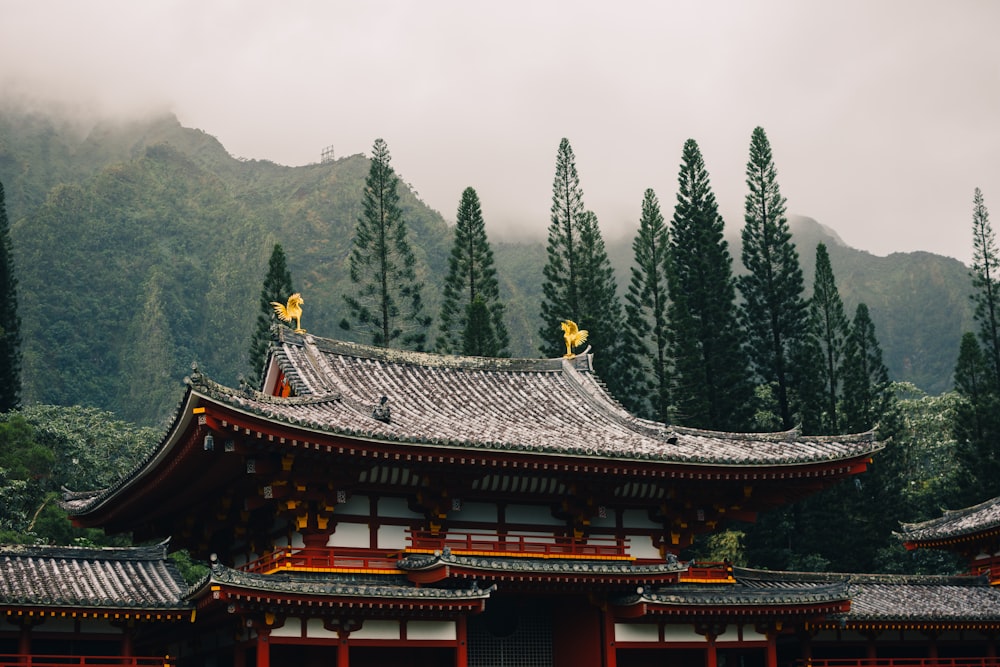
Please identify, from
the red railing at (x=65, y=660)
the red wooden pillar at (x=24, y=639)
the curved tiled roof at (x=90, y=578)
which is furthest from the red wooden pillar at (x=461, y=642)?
the red wooden pillar at (x=24, y=639)

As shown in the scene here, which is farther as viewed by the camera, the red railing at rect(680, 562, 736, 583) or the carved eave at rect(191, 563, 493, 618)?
the red railing at rect(680, 562, 736, 583)

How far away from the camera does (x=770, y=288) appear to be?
49.2m

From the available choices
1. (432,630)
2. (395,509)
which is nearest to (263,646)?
(432,630)

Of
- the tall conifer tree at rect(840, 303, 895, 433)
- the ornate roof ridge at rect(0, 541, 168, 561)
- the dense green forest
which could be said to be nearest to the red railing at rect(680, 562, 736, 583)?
the ornate roof ridge at rect(0, 541, 168, 561)

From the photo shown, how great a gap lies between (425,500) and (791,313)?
31.7 meters

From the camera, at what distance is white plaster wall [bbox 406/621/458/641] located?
63.1 ft

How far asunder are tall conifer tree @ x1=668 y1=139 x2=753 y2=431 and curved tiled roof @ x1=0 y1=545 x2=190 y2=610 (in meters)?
26.9

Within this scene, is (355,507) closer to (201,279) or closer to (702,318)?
(702,318)

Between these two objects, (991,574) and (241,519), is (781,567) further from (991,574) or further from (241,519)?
(241,519)

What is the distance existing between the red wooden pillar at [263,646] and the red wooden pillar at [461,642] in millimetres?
3213

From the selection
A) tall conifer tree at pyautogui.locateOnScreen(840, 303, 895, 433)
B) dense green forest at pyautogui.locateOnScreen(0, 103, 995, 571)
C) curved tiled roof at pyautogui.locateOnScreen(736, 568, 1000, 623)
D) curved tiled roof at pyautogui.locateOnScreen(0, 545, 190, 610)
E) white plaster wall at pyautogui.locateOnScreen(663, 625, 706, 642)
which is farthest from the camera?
dense green forest at pyautogui.locateOnScreen(0, 103, 995, 571)

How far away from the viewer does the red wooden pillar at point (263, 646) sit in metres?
18.0

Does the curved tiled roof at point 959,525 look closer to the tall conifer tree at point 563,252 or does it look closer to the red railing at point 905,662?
the red railing at point 905,662

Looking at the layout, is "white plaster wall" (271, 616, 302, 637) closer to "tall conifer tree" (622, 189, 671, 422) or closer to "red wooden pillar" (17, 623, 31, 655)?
"red wooden pillar" (17, 623, 31, 655)
